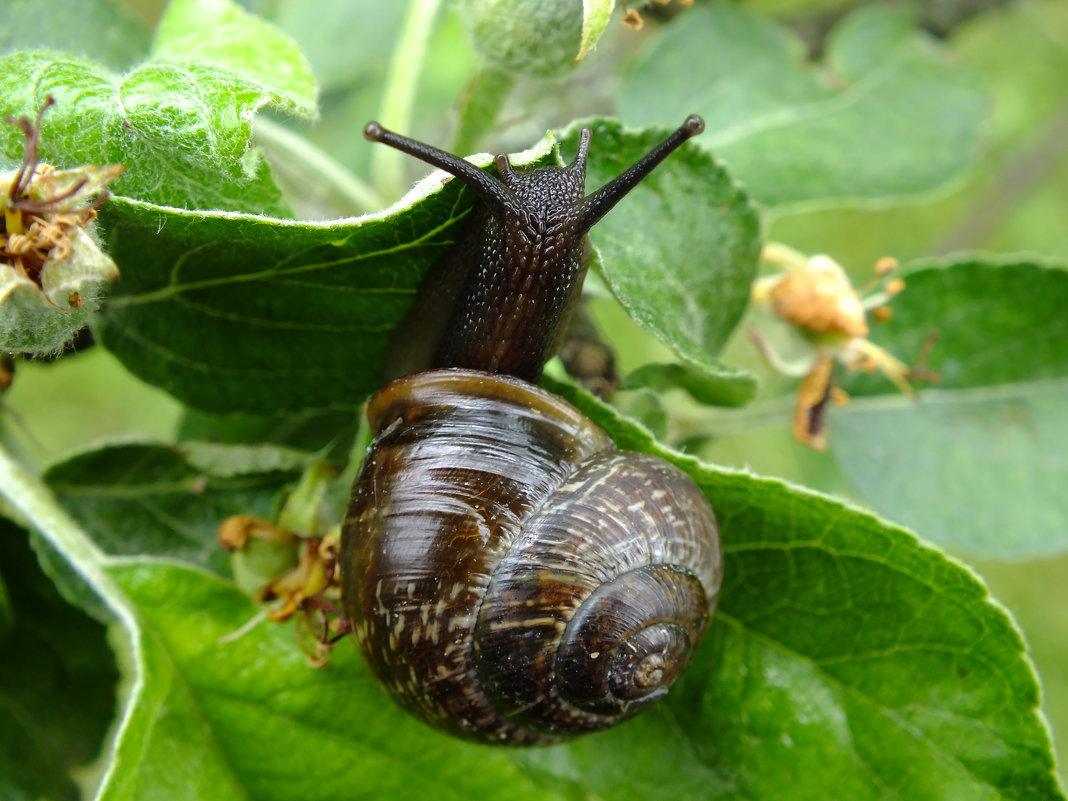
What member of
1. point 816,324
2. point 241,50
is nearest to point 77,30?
point 241,50

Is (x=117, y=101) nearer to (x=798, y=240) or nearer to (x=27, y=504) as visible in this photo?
(x=27, y=504)

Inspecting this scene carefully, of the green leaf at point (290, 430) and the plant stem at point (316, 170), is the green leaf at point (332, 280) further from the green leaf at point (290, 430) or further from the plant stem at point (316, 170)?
the plant stem at point (316, 170)

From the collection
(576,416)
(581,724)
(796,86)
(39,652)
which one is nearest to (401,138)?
(576,416)

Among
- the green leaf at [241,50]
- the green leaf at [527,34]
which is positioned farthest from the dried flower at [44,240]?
the green leaf at [527,34]

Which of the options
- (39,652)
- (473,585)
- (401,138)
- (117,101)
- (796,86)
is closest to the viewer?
(117,101)

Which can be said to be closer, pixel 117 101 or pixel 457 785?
pixel 117 101

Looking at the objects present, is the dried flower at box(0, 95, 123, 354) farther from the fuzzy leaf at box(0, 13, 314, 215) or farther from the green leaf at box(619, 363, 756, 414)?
the green leaf at box(619, 363, 756, 414)
